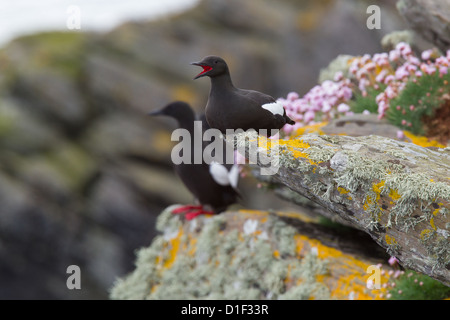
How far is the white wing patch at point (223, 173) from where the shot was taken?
7.33m

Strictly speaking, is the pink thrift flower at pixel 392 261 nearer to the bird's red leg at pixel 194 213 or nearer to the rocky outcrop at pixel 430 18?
the bird's red leg at pixel 194 213

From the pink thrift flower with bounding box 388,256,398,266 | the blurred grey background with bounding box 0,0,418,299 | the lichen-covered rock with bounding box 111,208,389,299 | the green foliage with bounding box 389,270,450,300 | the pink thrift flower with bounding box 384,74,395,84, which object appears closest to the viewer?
the green foliage with bounding box 389,270,450,300

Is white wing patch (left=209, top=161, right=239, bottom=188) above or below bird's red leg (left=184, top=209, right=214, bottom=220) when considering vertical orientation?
above

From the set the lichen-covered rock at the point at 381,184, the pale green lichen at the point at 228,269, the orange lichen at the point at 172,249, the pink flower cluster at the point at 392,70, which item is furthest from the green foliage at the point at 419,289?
the orange lichen at the point at 172,249

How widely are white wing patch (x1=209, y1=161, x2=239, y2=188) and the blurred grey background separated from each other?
876 centimetres

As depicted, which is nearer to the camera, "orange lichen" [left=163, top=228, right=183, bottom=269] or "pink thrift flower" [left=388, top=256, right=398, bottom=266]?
"pink thrift flower" [left=388, top=256, right=398, bottom=266]

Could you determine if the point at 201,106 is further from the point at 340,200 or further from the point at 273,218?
the point at 340,200

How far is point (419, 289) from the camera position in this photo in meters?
5.21

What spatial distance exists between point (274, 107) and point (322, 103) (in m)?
2.22

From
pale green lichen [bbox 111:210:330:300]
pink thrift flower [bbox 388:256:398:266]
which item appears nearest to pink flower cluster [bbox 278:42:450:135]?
pale green lichen [bbox 111:210:330:300]

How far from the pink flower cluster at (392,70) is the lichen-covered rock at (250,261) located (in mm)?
1822

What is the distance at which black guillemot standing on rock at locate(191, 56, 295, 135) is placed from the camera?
185 inches

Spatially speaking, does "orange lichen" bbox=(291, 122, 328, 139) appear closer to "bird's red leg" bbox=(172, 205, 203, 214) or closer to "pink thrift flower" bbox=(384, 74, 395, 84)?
"pink thrift flower" bbox=(384, 74, 395, 84)

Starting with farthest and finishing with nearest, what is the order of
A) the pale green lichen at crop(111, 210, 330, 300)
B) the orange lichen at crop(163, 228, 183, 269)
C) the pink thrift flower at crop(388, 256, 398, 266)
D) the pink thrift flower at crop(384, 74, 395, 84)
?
1. the orange lichen at crop(163, 228, 183, 269)
2. the pink thrift flower at crop(384, 74, 395, 84)
3. the pale green lichen at crop(111, 210, 330, 300)
4. the pink thrift flower at crop(388, 256, 398, 266)
